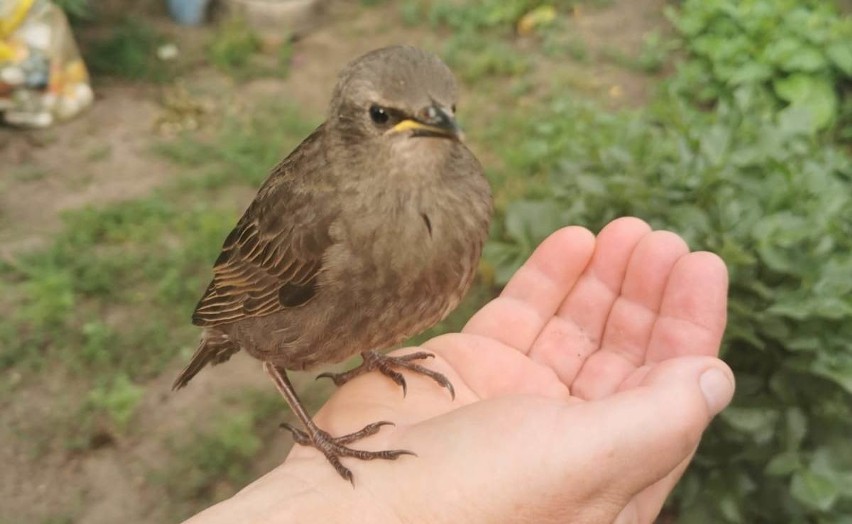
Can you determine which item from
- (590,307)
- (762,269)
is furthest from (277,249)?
(762,269)

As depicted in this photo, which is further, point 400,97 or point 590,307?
point 590,307

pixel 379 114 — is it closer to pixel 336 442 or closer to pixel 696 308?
pixel 336 442

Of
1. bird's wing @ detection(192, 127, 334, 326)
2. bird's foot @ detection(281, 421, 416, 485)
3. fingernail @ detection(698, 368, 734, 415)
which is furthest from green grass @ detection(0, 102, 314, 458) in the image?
fingernail @ detection(698, 368, 734, 415)

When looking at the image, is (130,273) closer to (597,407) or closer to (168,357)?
(168,357)

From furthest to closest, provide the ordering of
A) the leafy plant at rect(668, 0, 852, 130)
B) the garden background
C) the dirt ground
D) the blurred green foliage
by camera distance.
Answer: the blurred green foliage → the leafy plant at rect(668, 0, 852, 130) → the dirt ground → the garden background

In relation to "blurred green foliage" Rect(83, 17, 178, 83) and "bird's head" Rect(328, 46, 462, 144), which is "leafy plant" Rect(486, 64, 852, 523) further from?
"blurred green foliage" Rect(83, 17, 178, 83)

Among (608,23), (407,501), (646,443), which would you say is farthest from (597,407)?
(608,23)
